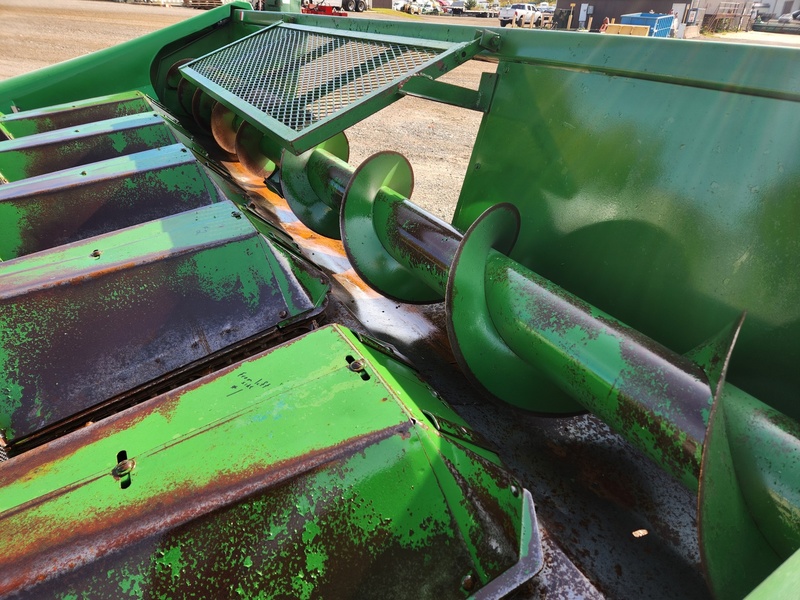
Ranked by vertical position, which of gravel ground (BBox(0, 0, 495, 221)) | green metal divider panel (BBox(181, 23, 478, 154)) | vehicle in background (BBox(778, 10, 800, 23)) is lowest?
gravel ground (BBox(0, 0, 495, 221))

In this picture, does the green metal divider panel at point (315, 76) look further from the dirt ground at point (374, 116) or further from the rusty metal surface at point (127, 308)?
the dirt ground at point (374, 116)

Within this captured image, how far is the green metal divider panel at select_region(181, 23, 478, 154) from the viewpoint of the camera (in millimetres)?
1779

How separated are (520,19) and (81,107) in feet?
79.9

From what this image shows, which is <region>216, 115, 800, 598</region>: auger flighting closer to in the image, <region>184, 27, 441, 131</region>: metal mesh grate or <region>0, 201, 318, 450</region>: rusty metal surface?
<region>184, 27, 441, 131</region>: metal mesh grate

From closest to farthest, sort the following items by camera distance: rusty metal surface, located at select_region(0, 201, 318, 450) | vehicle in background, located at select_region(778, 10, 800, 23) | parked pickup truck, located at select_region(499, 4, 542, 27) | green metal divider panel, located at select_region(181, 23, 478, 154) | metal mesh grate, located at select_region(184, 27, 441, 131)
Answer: rusty metal surface, located at select_region(0, 201, 318, 450), green metal divider panel, located at select_region(181, 23, 478, 154), metal mesh grate, located at select_region(184, 27, 441, 131), parked pickup truck, located at select_region(499, 4, 542, 27), vehicle in background, located at select_region(778, 10, 800, 23)

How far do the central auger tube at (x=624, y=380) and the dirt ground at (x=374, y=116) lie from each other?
2.17 m

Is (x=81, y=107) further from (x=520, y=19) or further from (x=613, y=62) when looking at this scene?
(x=520, y=19)

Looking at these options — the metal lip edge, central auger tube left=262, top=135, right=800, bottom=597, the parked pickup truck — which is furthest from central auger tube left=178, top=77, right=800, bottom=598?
the parked pickup truck

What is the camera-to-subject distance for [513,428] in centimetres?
213

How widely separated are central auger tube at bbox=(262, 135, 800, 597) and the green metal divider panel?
1.36ft

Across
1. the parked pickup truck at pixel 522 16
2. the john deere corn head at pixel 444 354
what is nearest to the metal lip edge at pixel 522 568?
the john deere corn head at pixel 444 354

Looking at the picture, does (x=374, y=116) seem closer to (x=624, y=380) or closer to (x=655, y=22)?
(x=624, y=380)

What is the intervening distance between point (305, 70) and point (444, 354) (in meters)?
1.53

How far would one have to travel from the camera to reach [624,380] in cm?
125
